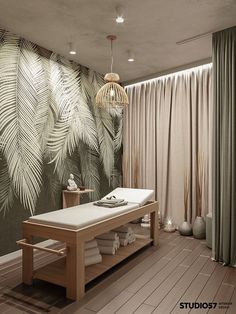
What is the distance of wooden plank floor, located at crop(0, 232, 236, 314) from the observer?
2.05 metres

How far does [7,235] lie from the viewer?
2979 millimetres

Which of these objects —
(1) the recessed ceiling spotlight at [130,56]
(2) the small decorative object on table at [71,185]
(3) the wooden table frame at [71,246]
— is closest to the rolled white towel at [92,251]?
(3) the wooden table frame at [71,246]

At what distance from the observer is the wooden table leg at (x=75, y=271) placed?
6.94 ft

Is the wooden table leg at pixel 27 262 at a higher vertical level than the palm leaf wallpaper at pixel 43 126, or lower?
lower

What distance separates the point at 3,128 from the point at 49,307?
1902 mm

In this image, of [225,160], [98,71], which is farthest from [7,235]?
[98,71]

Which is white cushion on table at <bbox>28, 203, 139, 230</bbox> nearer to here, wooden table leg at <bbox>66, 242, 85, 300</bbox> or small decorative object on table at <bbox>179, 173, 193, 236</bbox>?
wooden table leg at <bbox>66, 242, 85, 300</bbox>

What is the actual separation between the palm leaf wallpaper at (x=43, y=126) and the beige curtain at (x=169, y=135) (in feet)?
2.13

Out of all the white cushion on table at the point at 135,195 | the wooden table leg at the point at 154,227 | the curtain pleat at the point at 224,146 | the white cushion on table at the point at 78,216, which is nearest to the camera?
the white cushion on table at the point at 78,216

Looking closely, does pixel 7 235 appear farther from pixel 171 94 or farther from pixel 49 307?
pixel 171 94

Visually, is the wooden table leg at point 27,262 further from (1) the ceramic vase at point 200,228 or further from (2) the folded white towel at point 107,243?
(1) the ceramic vase at point 200,228

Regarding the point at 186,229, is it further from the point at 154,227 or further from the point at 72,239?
the point at 72,239

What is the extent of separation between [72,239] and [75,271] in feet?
0.84

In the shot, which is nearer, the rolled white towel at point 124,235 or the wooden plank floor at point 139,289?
the wooden plank floor at point 139,289
